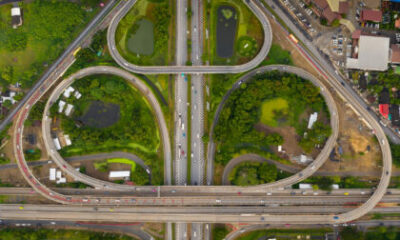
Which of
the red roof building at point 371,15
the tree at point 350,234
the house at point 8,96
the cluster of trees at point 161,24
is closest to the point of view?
the tree at point 350,234

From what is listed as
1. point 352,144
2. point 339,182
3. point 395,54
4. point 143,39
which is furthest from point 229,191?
point 395,54

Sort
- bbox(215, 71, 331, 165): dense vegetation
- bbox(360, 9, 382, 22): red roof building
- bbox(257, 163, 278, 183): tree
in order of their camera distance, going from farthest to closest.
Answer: bbox(360, 9, 382, 22): red roof building, bbox(215, 71, 331, 165): dense vegetation, bbox(257, 163, 278, 183): tree

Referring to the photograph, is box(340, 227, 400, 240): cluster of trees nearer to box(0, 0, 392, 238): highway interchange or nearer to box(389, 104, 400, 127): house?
box(0, 0, 392, 238): highway interchange

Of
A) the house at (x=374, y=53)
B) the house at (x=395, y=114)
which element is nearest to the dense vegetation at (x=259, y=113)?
the house at (x=374, y=53)

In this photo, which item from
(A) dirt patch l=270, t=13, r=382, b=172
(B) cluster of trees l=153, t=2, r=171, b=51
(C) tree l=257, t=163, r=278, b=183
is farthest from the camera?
(A) dirt patch l=270, t=13, r=382, b=172

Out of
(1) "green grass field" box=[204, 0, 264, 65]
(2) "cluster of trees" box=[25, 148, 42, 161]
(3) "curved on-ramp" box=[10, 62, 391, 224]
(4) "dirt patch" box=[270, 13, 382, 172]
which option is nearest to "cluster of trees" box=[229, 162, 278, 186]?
(3) "curved on-ramp" box=[10, 62, 391, 224]

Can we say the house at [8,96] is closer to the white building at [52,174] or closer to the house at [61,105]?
the house at [61,105]

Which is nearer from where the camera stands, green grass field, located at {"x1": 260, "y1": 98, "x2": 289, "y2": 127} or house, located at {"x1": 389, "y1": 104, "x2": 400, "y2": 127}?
house, located at {"x1": 389, "y1": 104, "x2": 400, "y2": 127}

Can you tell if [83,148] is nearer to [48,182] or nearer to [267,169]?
[48,182]
